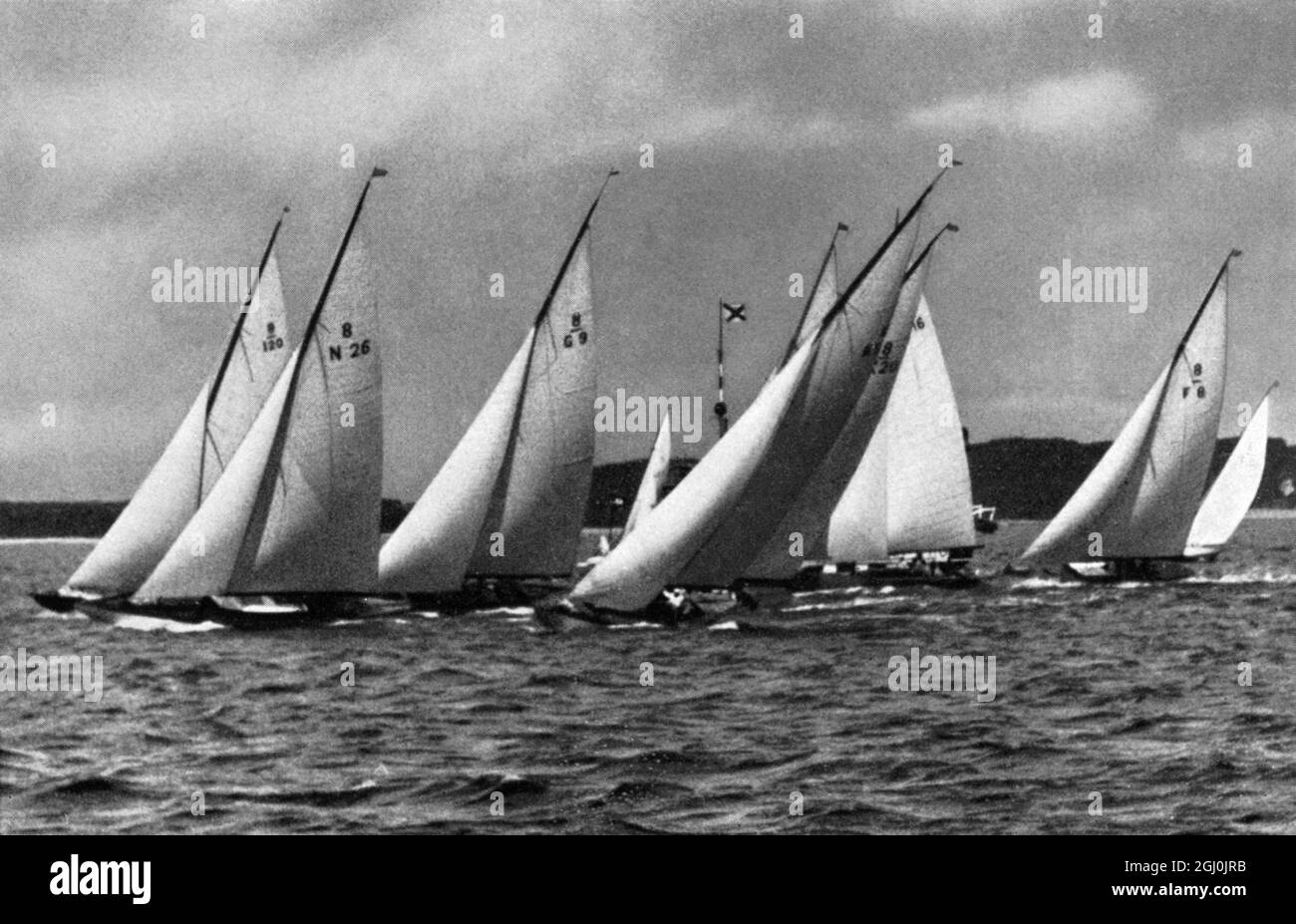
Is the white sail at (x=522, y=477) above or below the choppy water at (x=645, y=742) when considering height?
above

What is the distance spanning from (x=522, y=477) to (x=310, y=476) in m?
6.12

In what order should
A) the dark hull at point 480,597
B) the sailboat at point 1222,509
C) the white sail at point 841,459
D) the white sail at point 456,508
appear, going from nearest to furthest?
1. the white sail at point 841,459
2. the white sail at point 456,508
3. the dark hull at point 480,597
4. the sailboat at point 1222,509

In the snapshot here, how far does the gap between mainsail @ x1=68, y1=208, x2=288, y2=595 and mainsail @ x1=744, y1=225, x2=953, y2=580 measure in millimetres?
9893

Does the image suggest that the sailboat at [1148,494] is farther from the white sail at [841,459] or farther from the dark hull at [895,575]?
the white sail at [841,459]

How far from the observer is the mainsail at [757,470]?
112 ft

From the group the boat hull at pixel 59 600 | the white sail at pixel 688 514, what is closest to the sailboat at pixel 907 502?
the white sail at pixel 688 514

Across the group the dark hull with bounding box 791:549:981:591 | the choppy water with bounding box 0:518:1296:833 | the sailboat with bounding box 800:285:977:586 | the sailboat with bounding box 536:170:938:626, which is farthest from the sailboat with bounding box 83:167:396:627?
the sailboat with bounding box 800:285:977:586

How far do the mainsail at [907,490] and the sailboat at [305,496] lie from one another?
1794 cm

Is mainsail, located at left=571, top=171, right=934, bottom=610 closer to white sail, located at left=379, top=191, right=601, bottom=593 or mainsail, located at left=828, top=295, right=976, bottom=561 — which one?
white sail, located at left=379, top=191, right=601, bottom=593

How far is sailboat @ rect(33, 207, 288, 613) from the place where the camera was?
35.2 meters

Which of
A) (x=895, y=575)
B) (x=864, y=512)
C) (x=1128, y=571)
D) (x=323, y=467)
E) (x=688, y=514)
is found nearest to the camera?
(x=688, y=514)

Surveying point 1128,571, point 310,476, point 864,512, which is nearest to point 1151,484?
point 1128,571

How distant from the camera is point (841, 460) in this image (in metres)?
37.6

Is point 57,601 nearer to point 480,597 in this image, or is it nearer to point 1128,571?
point 480,597
